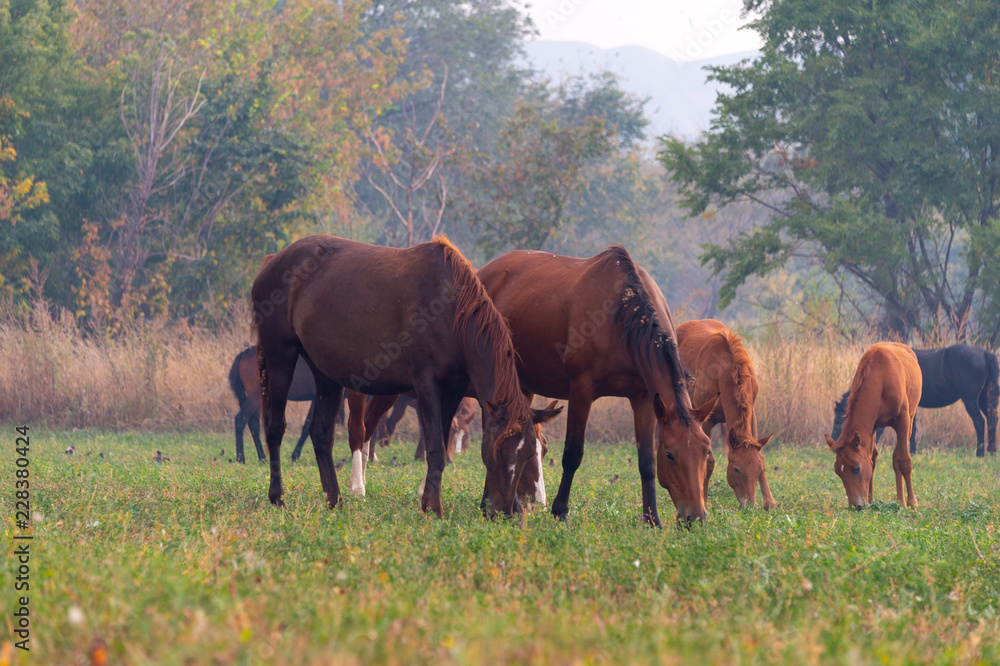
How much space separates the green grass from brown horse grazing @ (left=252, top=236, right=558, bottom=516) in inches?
22.9

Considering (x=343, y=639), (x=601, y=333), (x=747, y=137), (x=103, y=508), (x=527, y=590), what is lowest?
(x=103, y=508)

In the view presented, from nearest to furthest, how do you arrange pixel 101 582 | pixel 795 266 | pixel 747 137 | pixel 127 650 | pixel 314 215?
pixel 127 650 → pixel 101 582 → pixel 747 137 → pixel 314 215 → pixel 795 266

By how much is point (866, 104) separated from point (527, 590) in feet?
63.0

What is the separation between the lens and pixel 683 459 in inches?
260

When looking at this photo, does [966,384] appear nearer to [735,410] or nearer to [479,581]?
[735,410]

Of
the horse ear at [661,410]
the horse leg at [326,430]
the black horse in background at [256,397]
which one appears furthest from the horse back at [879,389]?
the black horse in background at [256,397]

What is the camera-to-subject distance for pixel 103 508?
7121 mm

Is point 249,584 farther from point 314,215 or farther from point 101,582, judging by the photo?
point 314,215

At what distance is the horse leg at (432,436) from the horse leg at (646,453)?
1599 millimetres

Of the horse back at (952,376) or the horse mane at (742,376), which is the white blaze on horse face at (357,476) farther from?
the horse back at (952,376)

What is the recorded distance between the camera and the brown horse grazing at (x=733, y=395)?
838 cm

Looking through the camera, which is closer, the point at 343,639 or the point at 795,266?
the point at 343,639

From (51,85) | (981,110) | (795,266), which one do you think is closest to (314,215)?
(51,85)

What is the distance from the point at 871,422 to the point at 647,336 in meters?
3.90
